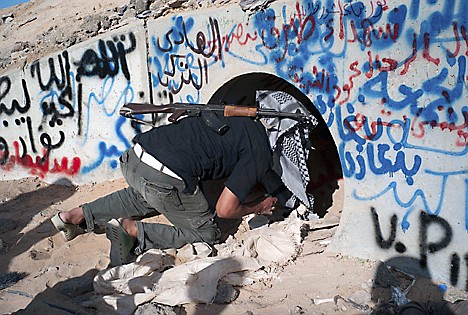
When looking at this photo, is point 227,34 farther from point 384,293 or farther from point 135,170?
point 384,293

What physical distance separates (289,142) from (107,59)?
8.33ft

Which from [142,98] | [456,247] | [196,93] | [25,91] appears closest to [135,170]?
[196,93]

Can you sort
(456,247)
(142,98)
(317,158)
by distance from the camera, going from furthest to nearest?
1. (317,158)
2. (142,98)
3. (456,247)

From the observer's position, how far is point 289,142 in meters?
4.01

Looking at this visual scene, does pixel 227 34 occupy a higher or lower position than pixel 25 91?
higher

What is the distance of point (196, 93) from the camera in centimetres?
486

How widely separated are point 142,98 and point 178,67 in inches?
24.8

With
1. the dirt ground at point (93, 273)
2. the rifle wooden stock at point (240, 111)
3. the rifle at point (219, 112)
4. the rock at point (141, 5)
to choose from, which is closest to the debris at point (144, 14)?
the rock at point (141, 5)

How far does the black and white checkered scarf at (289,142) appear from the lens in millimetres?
3979

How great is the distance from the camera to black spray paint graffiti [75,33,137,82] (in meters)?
5.43

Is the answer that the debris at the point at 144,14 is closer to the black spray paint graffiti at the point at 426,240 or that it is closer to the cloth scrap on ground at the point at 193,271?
the cloth scrap on ground at the point at 193,271

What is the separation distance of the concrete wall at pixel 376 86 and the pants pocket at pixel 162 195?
1203mm

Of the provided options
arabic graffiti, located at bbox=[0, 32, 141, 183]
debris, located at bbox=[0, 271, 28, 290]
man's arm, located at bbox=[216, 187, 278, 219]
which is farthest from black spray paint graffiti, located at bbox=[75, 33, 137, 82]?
debris, located at bbox=[0, 271, 28, 290]

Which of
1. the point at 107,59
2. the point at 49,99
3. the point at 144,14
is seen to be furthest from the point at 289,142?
the point at 49,99
